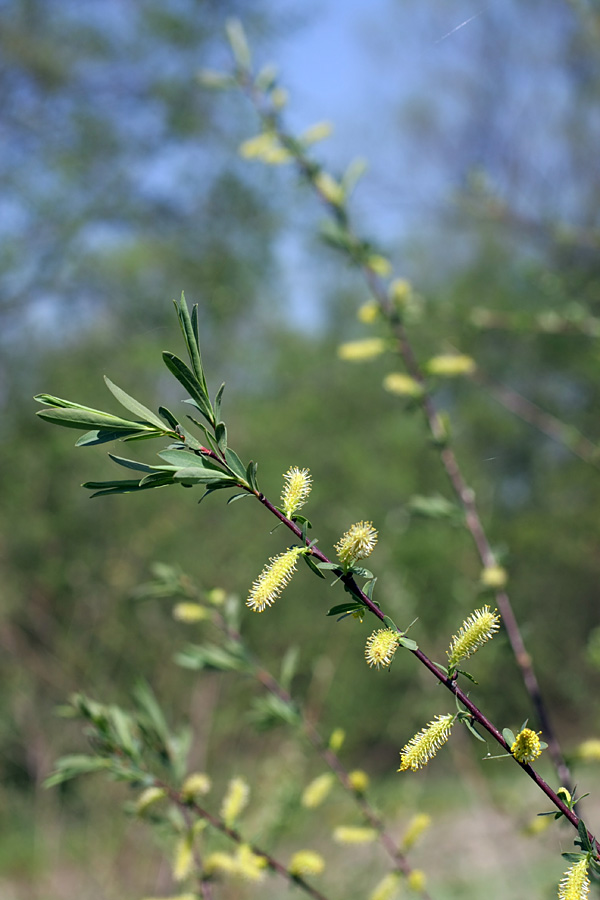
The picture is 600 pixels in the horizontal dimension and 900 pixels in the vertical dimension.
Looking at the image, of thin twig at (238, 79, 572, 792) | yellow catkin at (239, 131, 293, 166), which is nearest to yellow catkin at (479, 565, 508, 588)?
thin twig at (238, 79, 572, 792)

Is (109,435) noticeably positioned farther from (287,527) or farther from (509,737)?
(509,737)

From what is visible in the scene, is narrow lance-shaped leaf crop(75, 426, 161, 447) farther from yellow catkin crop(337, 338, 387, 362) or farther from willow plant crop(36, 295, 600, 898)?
yellow catkin crop(337, 338, 387, 362)

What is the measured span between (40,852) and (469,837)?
10.1 feet

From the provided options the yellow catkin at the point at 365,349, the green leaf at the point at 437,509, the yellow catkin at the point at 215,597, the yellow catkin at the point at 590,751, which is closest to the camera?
the yellow catkin at the point at 590,751

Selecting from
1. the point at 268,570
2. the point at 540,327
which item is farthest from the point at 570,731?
the point at 268,570

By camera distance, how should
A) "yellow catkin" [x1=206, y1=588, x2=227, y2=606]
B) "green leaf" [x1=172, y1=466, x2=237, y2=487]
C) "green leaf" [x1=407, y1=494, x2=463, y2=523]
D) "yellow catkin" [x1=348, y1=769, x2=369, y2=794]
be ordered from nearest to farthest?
"green leaf" [x1=172, y1=466, x2=237, y2=487], "yellow catkin" [x1=348, y1=769, x2=369, y2=794], "yellow catkin" [x1=206, y1=588, x2=227, y2=606], "green leaf" [x1=407, y1=494, x2=463, y2=523]

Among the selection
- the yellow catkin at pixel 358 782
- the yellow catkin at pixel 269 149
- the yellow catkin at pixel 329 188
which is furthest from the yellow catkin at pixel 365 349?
the yellow catkin at pixel 358 782

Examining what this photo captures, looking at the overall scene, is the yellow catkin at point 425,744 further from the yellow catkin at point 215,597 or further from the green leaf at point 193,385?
Result: the yellow catkin at point 215,597

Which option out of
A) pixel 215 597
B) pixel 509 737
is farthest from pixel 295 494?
pixel 215 597

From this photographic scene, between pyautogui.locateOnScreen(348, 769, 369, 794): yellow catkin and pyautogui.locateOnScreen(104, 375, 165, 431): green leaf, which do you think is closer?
pyautogui.locateOnScreen(104, 375, 165, 431): green leaf

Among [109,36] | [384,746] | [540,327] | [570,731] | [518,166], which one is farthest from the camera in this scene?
[518,166]

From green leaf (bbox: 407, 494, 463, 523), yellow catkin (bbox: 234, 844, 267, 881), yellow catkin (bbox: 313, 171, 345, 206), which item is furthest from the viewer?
yellow catkin (bbox: 313, 171, 345, 206)

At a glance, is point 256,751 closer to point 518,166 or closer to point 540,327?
point 540,327

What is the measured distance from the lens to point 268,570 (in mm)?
673
